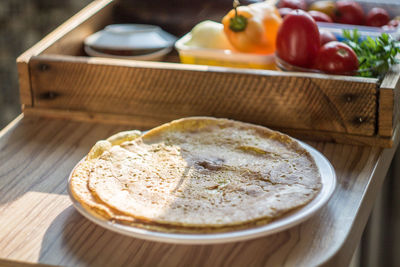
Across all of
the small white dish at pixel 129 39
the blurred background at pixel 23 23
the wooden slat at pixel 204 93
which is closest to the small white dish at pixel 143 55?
the small white dish at pixel 129 39

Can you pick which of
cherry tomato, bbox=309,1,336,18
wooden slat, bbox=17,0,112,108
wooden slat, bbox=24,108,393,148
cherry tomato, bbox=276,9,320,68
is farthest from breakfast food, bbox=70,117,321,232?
cherry tomato, bbox=309,1,336,18

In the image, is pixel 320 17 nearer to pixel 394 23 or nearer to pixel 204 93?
pixel 394 23

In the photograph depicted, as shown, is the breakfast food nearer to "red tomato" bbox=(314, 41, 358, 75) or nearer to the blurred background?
"red tomato" bbox=(314, 41, 358, 75)

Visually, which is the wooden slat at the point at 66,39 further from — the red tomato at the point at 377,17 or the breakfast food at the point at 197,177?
the red tomato at the point at 377,17

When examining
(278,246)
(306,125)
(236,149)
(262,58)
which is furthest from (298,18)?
(278,246)

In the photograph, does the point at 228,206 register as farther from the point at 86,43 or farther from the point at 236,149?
the point at 86,43

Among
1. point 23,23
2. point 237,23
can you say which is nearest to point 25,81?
point 237,23
